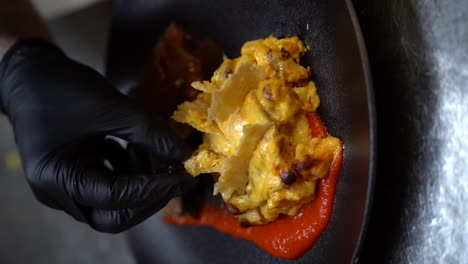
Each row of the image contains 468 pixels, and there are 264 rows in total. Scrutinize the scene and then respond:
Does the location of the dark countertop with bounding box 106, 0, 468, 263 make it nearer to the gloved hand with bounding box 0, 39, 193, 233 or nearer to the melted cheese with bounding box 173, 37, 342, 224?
the melted cheese with bounding box 173, 37, 342, 224

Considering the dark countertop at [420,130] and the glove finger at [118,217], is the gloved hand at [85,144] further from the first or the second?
the dark countertop at [420,130]

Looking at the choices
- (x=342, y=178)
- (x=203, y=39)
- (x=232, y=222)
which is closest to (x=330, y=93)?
(x=342, y=178)

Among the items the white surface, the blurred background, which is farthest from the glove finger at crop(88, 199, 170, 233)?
the white surface

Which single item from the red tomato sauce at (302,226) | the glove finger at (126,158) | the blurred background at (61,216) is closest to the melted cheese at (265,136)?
the red tomato sauce at (302,226)

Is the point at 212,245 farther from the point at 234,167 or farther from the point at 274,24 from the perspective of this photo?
the point at 274,24

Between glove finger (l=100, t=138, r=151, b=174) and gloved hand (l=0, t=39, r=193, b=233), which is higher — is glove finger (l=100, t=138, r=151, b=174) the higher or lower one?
the lower one

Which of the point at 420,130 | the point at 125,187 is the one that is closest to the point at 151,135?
the point at 125,187
